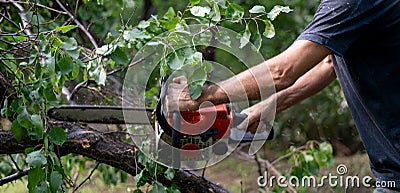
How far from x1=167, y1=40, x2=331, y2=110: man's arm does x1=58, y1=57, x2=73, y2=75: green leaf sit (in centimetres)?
36

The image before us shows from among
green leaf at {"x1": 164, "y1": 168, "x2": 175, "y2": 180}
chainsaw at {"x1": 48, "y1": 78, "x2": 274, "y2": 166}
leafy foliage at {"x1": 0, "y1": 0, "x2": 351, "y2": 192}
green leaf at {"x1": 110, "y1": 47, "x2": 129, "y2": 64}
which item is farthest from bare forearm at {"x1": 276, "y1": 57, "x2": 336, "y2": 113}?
green leaf at {"x1": 110, "y1": 47, "x2": 129, "y2": 64}

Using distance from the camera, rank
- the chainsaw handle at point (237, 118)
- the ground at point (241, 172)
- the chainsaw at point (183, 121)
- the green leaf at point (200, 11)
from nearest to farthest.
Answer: the green leaf at point (200, 11) → the chainsaw at point (183, 121) → the chainsaw handle at point (237, 118) → the ground at point (241, 172)

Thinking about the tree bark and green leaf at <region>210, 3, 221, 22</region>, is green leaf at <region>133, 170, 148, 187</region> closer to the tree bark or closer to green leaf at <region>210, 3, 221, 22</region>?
the tree bark

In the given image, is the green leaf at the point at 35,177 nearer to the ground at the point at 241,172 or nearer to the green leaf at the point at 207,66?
the green leaf at the point at 207,66

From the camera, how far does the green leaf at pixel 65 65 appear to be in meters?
1.88

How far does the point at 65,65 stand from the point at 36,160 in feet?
1.06

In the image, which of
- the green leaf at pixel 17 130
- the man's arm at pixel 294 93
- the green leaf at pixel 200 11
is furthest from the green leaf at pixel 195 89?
the man's arm at pixel 294 93

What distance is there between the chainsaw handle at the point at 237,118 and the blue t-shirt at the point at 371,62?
0.48m

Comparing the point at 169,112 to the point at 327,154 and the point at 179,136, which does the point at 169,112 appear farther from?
the point at 327,154

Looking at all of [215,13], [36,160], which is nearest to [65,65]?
[36,160]

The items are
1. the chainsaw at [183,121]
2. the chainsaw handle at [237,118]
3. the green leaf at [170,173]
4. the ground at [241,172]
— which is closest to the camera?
the chainsaw at [183,121]

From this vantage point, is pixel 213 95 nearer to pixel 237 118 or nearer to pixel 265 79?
pixel 265 79

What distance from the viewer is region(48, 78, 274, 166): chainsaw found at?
216cm

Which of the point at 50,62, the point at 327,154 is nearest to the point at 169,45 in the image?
the point at 50,62
